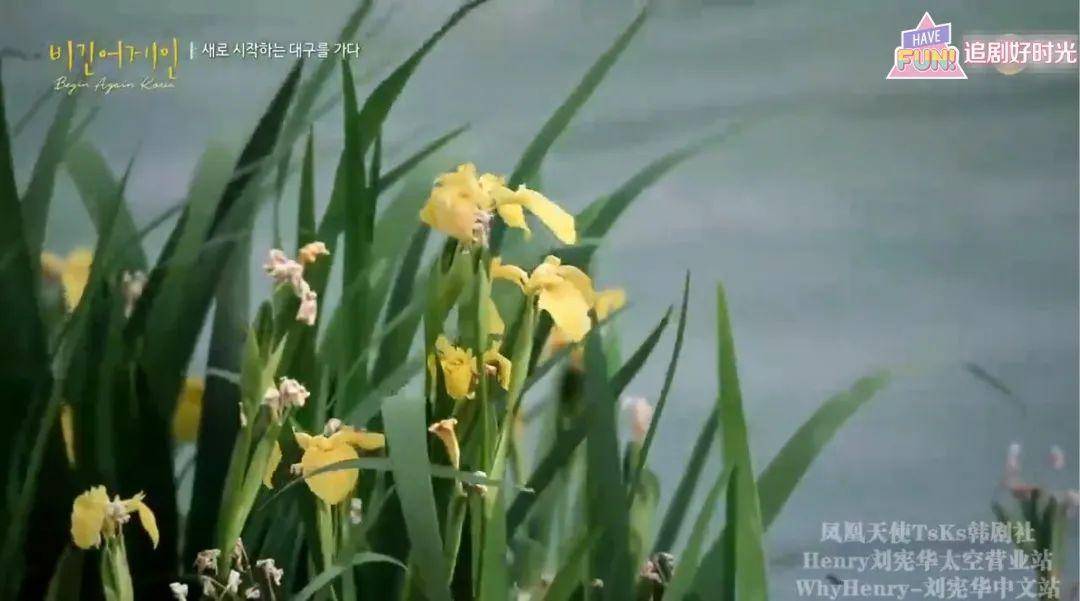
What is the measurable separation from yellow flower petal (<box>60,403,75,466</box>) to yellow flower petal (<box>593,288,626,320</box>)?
436mm

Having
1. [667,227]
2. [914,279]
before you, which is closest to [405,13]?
[667,227]

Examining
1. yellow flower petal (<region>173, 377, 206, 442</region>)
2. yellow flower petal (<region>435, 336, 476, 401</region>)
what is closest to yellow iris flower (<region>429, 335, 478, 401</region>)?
yellow flower petal (<region>435, 336, 476, 401</region>)

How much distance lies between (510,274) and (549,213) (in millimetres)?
64

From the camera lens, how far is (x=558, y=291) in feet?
2.48

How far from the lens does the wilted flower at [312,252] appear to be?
772mm

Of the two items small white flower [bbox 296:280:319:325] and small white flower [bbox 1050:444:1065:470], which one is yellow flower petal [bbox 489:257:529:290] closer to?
small white flower [bbox 296:280:319:325]

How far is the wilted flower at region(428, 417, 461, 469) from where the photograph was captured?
28.4 inches

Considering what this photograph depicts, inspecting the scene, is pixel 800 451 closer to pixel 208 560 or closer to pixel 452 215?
pixel 452 215

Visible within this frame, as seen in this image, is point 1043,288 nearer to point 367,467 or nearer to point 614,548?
point 614,548

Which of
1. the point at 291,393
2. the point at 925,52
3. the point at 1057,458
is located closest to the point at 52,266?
the point at 291,393

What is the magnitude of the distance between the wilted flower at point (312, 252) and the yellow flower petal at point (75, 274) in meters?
0.18

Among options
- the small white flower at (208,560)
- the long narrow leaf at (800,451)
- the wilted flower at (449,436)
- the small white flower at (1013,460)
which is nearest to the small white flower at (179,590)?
the small white flower at (208,560)

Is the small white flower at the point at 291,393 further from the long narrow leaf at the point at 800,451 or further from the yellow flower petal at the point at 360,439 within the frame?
the long narrow leaf at the point at 800,451

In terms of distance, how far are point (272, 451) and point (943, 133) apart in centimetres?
65
